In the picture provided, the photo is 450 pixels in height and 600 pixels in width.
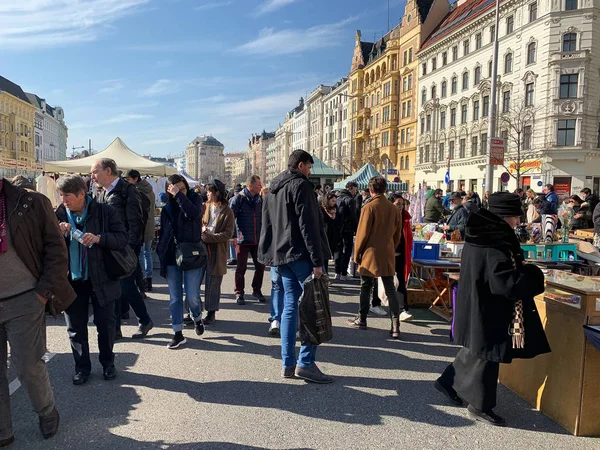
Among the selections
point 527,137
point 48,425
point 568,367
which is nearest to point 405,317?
point 568,367

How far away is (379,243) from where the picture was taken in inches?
232

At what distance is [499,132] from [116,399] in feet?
124

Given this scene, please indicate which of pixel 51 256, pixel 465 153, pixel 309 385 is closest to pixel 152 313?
pixel 309 385

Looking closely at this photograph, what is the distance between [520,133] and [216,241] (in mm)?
32195

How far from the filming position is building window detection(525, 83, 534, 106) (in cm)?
3373

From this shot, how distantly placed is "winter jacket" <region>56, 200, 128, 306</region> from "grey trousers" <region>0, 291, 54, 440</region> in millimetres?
941

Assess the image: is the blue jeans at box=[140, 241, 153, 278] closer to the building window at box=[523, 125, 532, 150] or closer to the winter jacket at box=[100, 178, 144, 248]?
the winter jacket at box=[100, 178, 144, 248]

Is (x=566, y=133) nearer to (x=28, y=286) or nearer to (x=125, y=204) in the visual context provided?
(x=125, y=204)

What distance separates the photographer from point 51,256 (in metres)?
3.21

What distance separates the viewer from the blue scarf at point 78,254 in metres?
4.16

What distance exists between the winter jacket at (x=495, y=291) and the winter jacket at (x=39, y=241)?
2.99 m

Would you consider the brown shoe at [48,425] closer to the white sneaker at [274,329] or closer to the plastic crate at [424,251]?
the white sneaker at [274,329]

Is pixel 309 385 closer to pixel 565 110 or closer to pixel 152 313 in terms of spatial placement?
pixel 152 313

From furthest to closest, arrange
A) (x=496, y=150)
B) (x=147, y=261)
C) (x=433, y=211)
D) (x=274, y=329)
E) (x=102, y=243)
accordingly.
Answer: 1. (x=433, y=211)
2. (x=496, y=150)
3. (x=147, y=261)
4. (x=274, y=329)
5. (x=102, y=243)
